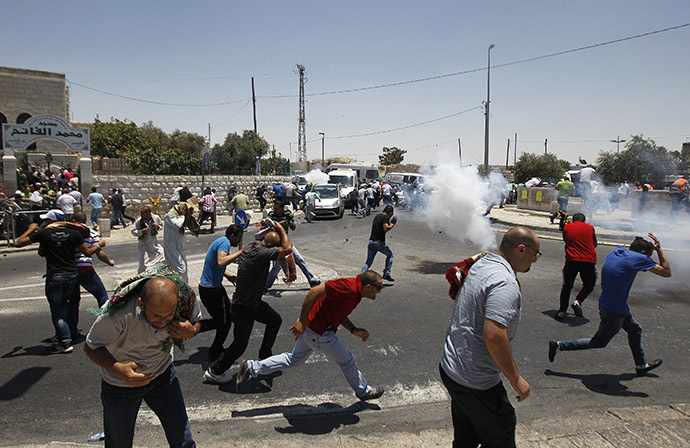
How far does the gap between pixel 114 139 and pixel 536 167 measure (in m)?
39.9

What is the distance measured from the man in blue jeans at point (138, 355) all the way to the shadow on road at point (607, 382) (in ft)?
12.8

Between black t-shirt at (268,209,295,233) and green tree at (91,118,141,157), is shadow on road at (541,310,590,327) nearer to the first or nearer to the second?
black t-shirt at (268,209,295,233)

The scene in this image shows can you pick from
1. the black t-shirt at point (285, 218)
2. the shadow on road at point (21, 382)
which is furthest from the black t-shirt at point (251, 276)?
the black t-shirt at point (285, 218)

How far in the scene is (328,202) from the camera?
20.3 metres

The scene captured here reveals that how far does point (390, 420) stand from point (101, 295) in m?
4.14

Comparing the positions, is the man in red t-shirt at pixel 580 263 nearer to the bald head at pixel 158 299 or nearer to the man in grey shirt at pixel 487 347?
the man in grey shirt at pixel 487 347

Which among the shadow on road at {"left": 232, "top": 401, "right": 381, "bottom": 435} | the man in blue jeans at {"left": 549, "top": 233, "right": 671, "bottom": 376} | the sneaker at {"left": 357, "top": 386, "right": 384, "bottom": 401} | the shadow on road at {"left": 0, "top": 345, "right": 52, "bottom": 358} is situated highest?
the man in blue jeans at {"left": 549, "top": 233, "right": 671, "bottom": 376}

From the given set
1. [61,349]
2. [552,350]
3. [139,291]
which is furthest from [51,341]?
[552,350]

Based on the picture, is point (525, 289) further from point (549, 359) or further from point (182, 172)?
point (182, 172)

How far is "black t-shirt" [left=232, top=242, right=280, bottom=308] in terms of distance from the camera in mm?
4523

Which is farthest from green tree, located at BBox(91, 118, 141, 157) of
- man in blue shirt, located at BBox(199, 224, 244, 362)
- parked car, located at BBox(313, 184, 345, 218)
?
man in blue shirt, located at BBox(199, 224, 244, 362)

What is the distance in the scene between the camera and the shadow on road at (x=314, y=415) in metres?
3.71

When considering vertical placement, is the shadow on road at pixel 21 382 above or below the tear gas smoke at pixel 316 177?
below

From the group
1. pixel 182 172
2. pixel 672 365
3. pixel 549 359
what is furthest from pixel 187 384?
pixel 182 172
